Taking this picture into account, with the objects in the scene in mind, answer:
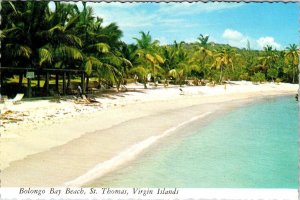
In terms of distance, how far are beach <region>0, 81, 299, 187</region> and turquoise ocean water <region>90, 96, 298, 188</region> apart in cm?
62

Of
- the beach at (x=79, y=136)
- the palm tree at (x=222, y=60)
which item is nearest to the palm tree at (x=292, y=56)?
the palm tree at (x=222, y=60)

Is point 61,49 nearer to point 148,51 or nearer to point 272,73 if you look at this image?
point 148,51

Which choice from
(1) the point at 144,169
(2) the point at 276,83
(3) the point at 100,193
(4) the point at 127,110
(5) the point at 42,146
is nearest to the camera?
(3) the point at 100,193

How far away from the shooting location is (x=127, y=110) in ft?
72.6

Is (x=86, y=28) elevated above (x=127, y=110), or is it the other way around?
(x=86, y=28)

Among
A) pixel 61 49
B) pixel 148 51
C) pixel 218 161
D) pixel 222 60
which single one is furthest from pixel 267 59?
pixel 218 161

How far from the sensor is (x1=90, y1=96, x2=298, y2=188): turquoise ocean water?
10820 mm

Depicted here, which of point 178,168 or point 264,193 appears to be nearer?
point 264,193

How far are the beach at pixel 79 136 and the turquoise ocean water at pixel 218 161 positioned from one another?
62 centimetres

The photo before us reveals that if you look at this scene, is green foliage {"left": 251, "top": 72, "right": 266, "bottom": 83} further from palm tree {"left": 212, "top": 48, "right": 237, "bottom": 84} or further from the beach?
the beach

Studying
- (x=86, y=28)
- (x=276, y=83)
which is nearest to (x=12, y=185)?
(x=86, y=28)

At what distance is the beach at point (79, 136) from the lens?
9.95 metres

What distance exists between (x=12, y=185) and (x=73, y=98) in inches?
578

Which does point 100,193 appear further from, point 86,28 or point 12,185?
point 86,28
